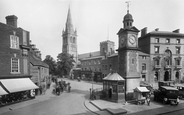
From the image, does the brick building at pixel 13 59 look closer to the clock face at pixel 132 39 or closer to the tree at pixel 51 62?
the clock face at pixel 132 39

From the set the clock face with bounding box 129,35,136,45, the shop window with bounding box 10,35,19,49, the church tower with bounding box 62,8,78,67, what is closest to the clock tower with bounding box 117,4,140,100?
the clock face with bounding box 129,35,136,45

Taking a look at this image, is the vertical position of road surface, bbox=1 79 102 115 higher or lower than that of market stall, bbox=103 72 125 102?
lower

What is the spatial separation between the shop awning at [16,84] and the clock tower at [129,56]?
14.7 meters

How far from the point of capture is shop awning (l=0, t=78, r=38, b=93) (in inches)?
509

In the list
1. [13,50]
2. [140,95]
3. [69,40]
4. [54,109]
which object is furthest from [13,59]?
[69,40]

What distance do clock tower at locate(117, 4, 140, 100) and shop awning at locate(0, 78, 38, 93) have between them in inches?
578

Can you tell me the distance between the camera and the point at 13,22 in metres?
15.6

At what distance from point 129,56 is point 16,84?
1706cm

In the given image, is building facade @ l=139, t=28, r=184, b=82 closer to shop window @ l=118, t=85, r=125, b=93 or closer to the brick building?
shop window @ l=118, t=85, r=125, b=93

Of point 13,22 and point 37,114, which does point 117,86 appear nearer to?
point 37,114

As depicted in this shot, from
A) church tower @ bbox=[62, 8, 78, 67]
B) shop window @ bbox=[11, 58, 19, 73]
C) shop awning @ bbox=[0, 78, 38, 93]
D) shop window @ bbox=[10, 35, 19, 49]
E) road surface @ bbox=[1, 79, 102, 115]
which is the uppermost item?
church tower @ bbox=[62, 8, 78, 67]

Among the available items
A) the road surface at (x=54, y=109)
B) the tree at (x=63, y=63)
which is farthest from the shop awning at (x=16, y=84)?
the tree at (x=63, y=63)

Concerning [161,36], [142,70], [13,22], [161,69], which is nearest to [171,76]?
[161,69]

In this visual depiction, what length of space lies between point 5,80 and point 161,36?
123 feet
